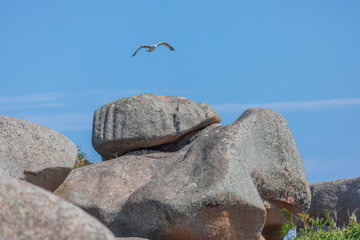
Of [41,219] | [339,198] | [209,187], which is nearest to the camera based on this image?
[41,219]

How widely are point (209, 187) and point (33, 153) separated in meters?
3.32

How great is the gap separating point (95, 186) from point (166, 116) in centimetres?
541

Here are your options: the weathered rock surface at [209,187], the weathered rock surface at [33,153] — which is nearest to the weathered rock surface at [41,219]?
the weathered rock surface at [209,187]

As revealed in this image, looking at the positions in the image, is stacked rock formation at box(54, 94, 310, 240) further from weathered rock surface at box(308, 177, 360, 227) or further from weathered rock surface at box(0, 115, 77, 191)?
weathered rock surface at box(308, 177, 360, 227)

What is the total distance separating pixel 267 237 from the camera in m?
10.6

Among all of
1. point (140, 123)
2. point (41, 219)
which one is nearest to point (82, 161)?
point (140, 123)

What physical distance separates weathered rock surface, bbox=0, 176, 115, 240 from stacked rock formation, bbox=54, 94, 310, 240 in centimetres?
491

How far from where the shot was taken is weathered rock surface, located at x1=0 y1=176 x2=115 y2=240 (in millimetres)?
3098

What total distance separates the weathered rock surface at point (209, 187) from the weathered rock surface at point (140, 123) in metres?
4.28

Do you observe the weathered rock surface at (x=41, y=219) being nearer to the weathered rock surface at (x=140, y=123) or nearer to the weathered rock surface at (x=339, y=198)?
the weathered rock surface at (x=140, y=123)

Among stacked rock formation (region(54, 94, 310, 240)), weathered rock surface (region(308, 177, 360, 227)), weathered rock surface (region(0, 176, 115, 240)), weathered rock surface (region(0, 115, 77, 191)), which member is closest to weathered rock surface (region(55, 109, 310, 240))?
stacked rock formation (region(54, 94, 310, 240))

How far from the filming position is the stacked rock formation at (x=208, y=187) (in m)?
8.15

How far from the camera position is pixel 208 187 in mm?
8211

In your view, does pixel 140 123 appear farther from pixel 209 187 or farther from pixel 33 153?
pixel 209 187
